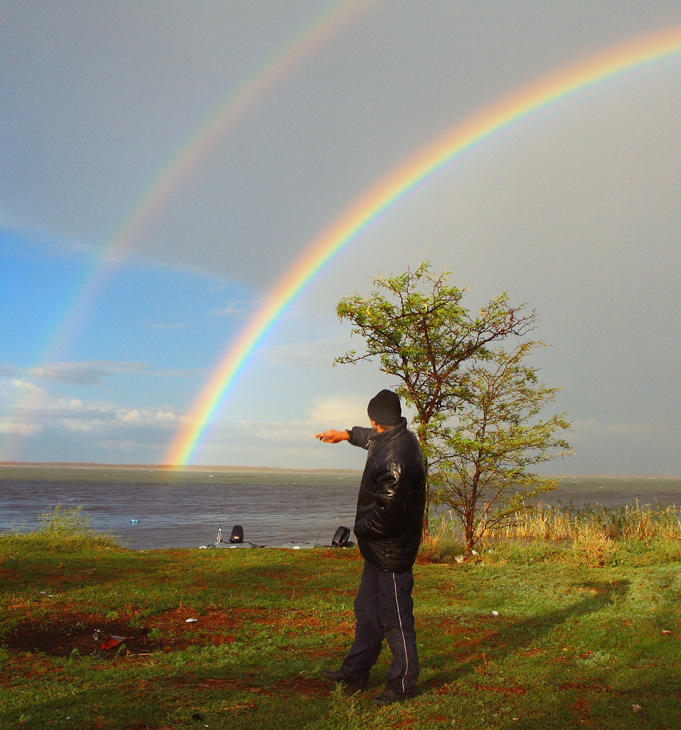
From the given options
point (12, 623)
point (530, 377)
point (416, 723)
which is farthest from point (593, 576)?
point (12, 623)

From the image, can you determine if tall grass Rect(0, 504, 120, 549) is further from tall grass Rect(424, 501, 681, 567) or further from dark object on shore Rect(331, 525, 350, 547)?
tall grass Rect(424, 501, 681, 567)

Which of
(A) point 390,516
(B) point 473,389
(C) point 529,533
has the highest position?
(B) point 473,389

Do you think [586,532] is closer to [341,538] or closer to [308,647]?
[341,538]

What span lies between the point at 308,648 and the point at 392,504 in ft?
7.70

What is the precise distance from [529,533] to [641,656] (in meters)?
13.5

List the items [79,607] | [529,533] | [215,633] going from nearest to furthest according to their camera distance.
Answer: [215,633], [79,607], [529,533]

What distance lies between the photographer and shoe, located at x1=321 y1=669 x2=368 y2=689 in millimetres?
4801

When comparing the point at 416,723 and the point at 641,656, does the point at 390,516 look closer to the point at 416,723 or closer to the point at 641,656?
the point at 416,723

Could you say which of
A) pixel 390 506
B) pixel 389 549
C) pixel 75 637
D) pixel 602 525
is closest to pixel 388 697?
pixel 389 549

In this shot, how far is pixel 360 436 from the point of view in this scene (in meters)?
5.37

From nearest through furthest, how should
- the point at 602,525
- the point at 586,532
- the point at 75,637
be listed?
the point at 75,637 → the point at 586,532 → the point at 602,525

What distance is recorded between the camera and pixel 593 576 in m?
10.4

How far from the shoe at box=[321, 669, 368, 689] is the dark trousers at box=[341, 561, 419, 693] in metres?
0.03

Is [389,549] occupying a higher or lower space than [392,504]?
lower
